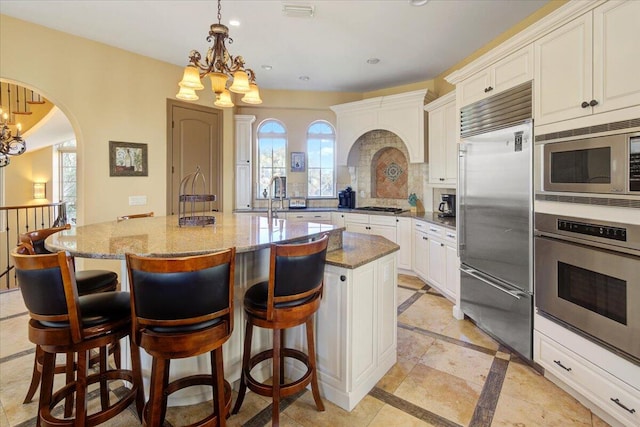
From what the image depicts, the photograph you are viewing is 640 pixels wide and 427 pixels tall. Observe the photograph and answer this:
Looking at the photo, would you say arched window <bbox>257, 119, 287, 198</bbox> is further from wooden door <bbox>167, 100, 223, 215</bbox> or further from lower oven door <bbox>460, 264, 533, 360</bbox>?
lower oven door <bbox>460, 264, 533, 360</bbox>

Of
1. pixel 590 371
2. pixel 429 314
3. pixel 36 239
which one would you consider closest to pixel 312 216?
pixel 429 314

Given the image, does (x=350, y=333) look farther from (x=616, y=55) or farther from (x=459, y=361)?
(x=616, y=55)

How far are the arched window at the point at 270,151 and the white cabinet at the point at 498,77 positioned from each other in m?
3.28

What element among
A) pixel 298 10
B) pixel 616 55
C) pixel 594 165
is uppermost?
pixel 298 10

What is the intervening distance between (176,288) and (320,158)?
15.6 ft

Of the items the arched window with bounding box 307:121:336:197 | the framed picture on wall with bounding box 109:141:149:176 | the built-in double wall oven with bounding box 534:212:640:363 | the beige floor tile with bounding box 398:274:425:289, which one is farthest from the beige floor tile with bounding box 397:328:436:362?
the framed picture on wall with bounding box 109:141:149:176

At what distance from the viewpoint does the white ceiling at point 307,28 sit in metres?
3.05

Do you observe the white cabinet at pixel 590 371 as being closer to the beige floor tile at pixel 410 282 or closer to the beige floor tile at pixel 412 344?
the beige floor tile at pixel 412 344

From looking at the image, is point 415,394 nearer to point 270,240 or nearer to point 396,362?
point 396,362

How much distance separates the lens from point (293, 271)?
171 centimetres

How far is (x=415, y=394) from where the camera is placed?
7.04 ft

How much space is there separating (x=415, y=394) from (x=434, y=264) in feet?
7.15

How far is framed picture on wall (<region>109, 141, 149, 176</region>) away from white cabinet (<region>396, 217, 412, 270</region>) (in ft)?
11.9

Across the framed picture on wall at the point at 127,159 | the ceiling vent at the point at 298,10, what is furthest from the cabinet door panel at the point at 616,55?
the framed picture on wall at the point at 127,159
